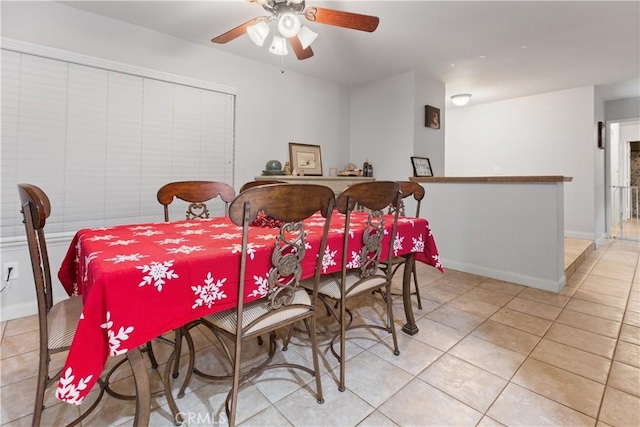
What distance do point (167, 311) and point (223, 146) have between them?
266 cm

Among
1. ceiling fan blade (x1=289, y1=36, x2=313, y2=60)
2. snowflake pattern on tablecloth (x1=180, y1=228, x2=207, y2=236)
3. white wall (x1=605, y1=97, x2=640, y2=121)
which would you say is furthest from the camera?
white wall (x1=605, y1=97, x2=640, y2=121)

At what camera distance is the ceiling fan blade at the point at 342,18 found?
1.91m

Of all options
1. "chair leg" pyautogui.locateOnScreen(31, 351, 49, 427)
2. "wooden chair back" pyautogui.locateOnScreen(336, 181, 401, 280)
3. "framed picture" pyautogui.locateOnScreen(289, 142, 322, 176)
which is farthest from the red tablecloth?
"framed picture" pyautogui.locateOnScreen(289, 142, 322, 176)

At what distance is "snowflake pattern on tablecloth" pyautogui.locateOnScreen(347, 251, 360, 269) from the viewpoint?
1.63 metres

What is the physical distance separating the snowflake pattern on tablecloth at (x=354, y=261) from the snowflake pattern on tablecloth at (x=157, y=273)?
2.82ft


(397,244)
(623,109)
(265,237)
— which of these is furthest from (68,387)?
(623,109)

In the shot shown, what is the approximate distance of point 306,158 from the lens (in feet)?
13.8

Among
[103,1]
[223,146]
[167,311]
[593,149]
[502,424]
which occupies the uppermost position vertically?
[103,1]

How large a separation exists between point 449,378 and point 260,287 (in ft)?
3.69

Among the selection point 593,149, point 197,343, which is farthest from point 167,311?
point 593,149

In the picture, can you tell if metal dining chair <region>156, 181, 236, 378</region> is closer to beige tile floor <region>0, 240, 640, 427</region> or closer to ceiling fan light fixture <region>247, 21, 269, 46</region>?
beige tile floor <region>0, 240, 640, 427</region>

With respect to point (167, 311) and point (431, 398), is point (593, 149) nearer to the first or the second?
point (431, 398)

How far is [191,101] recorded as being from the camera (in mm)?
3164

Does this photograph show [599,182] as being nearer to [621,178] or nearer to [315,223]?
[621,178]
